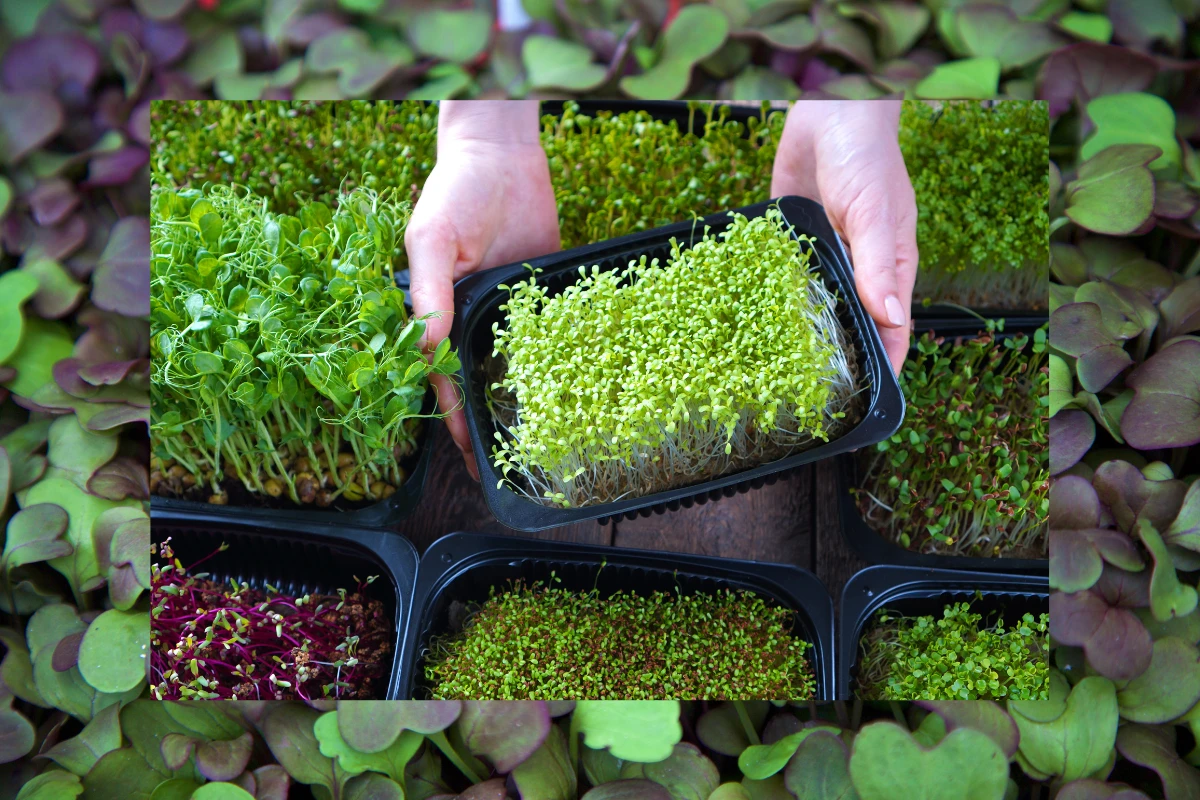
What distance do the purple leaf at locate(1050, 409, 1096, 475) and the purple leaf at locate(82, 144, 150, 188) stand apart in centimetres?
119

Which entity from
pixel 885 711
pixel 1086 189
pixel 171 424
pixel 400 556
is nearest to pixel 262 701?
pixel 400 556

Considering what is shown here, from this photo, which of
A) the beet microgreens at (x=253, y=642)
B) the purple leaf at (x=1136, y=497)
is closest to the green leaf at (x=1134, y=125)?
the purple leaf at (x=1136, y=497)

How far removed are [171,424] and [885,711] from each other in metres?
0.86

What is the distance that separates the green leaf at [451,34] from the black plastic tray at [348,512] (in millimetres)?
489

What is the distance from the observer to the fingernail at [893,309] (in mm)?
990

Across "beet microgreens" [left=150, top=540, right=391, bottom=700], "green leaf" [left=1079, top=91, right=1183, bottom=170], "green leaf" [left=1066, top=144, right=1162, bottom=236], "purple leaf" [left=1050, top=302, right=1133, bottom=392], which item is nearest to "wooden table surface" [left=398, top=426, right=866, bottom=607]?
"beet microgreens" [left=150, top=540, right=391, bottom=700]

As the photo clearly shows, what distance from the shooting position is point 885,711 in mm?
927

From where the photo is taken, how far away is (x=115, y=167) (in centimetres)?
108

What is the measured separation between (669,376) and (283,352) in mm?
414

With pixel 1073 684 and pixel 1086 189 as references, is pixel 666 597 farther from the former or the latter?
pixel 1086 189

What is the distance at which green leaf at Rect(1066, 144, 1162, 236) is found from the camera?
1036 mm

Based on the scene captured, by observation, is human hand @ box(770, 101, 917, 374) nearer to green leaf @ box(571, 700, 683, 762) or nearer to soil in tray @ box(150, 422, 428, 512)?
green leaf @ box(571, 700, 683, 762)

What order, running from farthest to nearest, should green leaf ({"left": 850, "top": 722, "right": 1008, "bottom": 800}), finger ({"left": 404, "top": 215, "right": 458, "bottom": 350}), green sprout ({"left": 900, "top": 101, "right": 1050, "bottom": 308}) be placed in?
1. green sprout ({"left": 900, "top": 101, "right": 1050, "bottom": 308})
2. finger ({"left": 404, "top": 215, "right": 458, "bottom": 350})
3. green leaf ({"left": 850, "top": 722, "right": 1008, "bottom": 800})

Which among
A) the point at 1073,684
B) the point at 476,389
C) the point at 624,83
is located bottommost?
the point at 1073,684
